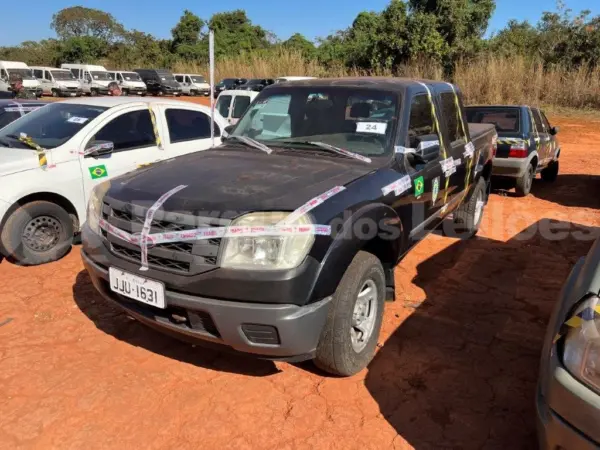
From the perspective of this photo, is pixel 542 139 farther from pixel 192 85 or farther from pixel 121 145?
pixel 192 85

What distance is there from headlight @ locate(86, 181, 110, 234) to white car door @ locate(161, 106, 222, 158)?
8.17 ft

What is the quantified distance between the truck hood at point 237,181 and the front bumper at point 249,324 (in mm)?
458

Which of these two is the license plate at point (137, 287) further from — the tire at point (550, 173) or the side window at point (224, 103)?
the side window at point (224, 103)

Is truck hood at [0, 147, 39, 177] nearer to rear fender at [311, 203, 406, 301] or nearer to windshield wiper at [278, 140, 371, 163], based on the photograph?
windshield wiper at [278, 140, 371, 163]

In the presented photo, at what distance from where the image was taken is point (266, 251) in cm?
249

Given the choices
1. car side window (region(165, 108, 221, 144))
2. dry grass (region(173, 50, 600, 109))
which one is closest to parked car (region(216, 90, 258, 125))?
car side window (region(165, 108, 221, 144))

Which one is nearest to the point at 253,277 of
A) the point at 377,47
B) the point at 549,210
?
the point at 549,210

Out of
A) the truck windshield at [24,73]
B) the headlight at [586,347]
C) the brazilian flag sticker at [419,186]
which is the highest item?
the truck windshield at [24,73]

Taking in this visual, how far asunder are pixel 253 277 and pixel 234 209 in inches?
15.7

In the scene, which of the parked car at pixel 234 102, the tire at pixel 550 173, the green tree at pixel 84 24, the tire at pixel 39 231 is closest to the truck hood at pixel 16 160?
the tire at pixel 39 231

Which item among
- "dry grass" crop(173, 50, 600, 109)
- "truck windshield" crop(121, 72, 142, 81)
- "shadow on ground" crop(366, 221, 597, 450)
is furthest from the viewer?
"truck windshield" crop(121, 72, 142, 81)

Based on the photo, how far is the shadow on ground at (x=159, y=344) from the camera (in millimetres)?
3219

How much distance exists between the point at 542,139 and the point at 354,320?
288 inches

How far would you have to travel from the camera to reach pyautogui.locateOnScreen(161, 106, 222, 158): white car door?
19.2 feet
